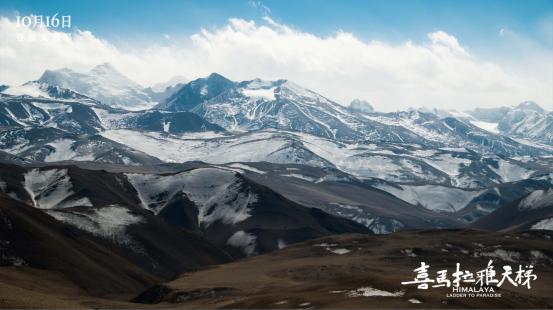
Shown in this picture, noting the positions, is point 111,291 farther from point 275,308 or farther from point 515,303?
point 515,303

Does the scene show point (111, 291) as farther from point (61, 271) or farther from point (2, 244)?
point (2, 244)

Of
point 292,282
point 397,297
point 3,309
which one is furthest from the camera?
point 292,282

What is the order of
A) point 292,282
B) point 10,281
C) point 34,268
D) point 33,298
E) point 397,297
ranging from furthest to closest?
point 34,268, point 292,282, point 10,281, point 397,297, point 33,298

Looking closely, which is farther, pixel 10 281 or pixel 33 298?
pixel 10 281

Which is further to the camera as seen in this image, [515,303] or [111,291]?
[111,291]

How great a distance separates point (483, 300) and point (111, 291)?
11165 cm

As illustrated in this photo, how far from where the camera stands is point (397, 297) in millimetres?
113125

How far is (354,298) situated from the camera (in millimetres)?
116750

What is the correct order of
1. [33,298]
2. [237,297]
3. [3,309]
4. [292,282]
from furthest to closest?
[292,282], [237,297], [33,298], [3,309]

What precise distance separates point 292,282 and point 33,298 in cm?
8931

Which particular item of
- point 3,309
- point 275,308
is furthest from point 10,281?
point 3,309

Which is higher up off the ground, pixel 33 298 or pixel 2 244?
pixel 2 244

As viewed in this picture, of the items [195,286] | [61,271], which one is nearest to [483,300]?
[195,286]

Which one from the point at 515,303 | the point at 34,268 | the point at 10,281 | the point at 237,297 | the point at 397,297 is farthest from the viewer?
the point at 34,268
